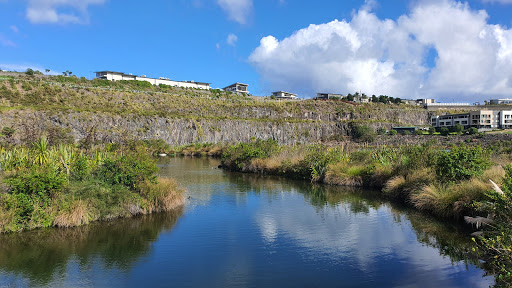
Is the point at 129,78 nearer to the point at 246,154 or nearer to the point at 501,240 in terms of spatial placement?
the point at 246,154

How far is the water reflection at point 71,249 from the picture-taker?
11882 millimetres

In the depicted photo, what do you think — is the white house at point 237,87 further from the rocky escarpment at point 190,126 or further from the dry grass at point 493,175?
the dry grass at point 493,175

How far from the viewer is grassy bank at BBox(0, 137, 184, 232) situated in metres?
15.3

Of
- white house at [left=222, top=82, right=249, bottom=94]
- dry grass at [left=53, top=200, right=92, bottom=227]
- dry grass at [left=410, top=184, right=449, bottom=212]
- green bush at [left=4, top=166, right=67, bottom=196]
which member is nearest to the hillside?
white house at [left=222, top=82, right=249, bottom=94]

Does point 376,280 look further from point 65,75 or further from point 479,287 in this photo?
point 65,75

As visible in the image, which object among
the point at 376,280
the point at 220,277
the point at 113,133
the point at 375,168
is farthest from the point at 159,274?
the point at 113,133

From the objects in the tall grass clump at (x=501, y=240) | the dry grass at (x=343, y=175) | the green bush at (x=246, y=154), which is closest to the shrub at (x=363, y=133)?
the green bush at (x=246, y=154)

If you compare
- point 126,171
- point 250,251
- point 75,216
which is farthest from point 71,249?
point 250,251

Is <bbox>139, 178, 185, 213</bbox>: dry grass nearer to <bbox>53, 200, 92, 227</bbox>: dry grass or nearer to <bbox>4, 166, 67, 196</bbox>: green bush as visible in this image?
<bbox>53, 200, 92, 227</bbox>: dry grass

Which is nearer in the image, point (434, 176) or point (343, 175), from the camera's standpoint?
point (434, 176)

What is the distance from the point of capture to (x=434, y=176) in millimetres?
20781

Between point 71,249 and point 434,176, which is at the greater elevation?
point 434,176

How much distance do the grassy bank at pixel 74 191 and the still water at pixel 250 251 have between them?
549 millimetres

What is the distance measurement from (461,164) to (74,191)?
19.6 metres
